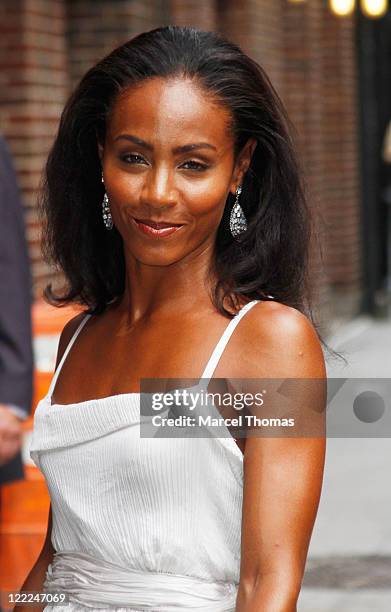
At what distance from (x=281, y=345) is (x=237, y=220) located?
31cm

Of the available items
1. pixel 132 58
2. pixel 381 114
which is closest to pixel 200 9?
pixel 381 114

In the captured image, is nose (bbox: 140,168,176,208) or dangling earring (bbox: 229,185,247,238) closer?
nose (bbox: 140,168,176,208)

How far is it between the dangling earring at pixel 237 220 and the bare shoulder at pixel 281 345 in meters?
0.23

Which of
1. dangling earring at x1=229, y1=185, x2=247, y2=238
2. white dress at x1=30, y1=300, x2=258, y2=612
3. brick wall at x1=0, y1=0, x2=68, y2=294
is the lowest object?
brick wall at x1=0, y1=0, x2=68, y2=294

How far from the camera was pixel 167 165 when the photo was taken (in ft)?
6.53

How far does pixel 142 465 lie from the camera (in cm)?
196

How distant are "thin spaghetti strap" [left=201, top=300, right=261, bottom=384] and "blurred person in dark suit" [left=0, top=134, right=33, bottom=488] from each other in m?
1.68

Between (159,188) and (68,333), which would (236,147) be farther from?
(68,333)

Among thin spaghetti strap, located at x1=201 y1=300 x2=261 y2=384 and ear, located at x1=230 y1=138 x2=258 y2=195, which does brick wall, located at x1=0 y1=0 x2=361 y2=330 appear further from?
thin spaghetti strap, located at x1=201 y1=300 x2=261 y2=384

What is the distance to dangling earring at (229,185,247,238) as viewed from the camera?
2.16 m

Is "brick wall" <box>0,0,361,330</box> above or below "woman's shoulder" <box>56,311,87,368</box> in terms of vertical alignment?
below

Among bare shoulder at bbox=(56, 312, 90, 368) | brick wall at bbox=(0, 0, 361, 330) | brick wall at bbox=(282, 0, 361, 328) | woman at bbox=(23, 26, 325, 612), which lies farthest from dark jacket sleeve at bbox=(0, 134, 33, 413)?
brick wall at bbox=(282, 0, 361, 328)

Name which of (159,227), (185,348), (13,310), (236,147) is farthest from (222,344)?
(13,310)

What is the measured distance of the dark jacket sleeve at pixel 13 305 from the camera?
12.0 ft
